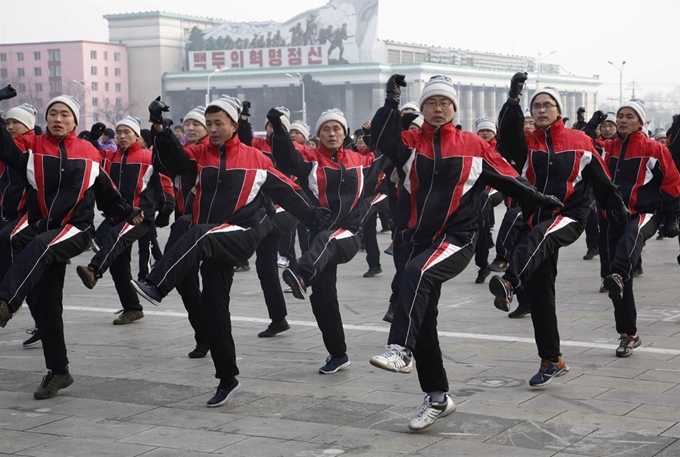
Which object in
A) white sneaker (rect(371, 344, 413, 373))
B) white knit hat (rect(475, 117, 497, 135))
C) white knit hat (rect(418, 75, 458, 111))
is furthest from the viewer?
white knit hat (rect(475, 117, 497, 135))

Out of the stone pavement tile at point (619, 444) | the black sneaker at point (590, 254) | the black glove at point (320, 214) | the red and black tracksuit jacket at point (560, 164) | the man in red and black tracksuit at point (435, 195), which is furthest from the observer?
the black sneaker at point (590, 254)

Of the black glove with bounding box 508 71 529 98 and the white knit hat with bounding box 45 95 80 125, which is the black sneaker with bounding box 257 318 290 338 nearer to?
the white knit hat with bounding box 45 95 80 125

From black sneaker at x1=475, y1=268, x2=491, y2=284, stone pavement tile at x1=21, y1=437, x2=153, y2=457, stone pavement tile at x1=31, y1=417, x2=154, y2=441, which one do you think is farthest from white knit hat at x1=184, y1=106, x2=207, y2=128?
black sneaker at x1=475, y1=268, x2=491, y2=284

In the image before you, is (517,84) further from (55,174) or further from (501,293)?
(55,174)

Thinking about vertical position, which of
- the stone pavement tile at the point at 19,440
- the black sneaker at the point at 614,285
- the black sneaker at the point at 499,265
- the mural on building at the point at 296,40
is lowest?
the stone pavement tile at the point at 19,440

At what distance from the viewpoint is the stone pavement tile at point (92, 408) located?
22.7 feet

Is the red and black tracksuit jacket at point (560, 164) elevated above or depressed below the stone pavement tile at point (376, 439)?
above

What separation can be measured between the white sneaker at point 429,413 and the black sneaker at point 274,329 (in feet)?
11.5

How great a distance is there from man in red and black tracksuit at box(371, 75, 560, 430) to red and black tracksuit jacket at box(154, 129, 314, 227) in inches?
45.4

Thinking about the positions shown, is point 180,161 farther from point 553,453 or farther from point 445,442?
point 553,453

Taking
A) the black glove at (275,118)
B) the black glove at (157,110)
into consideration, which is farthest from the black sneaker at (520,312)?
the black glove at (157,110)

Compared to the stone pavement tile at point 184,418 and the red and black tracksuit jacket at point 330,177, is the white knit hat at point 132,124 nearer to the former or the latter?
the red and black tracksuit jacket at point 330,177

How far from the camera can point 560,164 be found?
767 cm

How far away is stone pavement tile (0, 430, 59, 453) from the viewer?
612 centimetres
